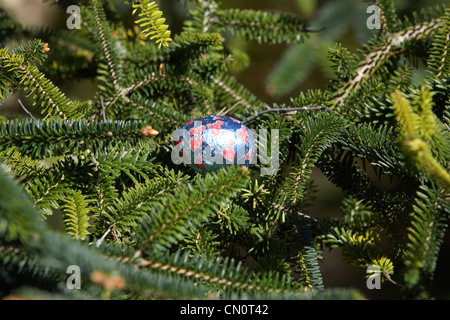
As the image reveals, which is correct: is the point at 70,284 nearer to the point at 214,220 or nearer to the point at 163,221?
the point at 163,221

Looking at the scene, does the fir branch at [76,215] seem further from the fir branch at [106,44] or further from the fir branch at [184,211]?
the fir branch at [106,44]

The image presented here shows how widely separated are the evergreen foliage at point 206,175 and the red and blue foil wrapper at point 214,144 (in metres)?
0.03

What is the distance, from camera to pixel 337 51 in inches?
26.7

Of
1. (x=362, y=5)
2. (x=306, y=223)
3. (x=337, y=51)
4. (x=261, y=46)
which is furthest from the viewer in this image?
(x=261, y=46)

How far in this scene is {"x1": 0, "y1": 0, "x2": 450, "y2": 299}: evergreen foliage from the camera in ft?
1.30

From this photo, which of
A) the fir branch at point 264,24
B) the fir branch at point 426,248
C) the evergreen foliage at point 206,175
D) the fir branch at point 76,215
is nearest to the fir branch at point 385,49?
the evergreen foliage at point 206,175

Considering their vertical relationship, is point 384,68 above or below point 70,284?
above

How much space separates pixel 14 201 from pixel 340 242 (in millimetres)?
446

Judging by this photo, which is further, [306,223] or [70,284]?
[306,223]

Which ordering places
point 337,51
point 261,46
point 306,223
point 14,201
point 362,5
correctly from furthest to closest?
point 261,46 < point 362,5 < point 337,51 < point 306,223 < point 14,201

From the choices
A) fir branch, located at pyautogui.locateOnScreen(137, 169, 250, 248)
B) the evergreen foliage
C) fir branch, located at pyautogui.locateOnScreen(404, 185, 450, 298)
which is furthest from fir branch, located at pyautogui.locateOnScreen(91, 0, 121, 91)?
fir branch, located at pyautogui.locateOnScreen(404, 185, 450, 298)

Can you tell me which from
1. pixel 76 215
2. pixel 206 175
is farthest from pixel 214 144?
pixel 76 215

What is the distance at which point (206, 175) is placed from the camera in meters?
0.49

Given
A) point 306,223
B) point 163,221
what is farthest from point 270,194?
point 163,221
